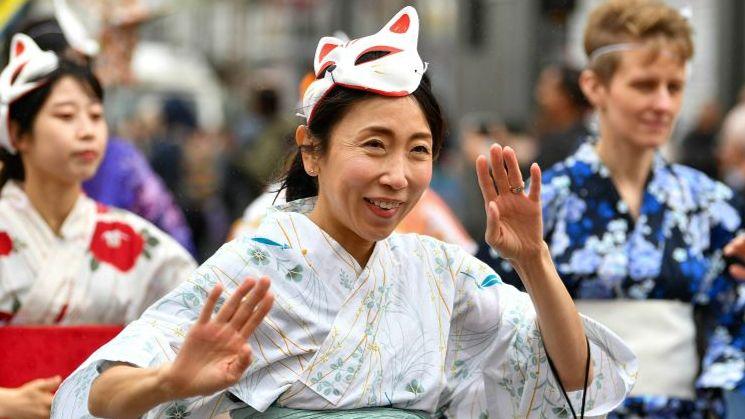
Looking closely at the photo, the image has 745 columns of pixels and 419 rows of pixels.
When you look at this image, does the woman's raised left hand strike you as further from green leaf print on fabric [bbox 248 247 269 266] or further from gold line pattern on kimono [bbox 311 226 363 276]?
green leaf print on fabric [bbox 248 247 269 266]

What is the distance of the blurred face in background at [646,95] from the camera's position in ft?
16.4

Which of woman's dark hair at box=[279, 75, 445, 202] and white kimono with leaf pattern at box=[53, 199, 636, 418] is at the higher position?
woman's dark hair at box=[279, 75, 445, 202]

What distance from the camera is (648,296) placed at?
4.90m

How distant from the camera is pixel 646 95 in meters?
5.00

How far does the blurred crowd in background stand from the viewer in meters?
8.27

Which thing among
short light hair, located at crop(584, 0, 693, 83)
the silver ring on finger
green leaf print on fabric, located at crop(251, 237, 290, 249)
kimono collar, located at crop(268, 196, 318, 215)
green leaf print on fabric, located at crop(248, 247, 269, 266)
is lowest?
green leaf print on fabric, located at crop(248, 247, 269, 266)

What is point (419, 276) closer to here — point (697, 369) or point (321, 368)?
point (321, 368)

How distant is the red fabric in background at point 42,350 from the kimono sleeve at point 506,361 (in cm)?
140

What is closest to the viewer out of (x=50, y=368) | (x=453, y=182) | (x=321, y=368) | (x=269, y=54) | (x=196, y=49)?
(x=321, y=368)

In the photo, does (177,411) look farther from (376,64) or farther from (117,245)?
(117,245)

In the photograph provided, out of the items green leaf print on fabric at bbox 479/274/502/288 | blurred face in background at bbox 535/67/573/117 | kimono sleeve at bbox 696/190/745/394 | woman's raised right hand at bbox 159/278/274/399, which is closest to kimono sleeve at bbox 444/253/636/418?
green leaf print on fabric at bbox 479/274/502/288

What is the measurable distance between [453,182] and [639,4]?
8010mm

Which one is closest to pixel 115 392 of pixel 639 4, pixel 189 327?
pixel 189 327

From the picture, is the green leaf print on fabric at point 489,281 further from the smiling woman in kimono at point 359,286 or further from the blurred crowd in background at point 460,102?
the blurred crowd in background at point 460,102
